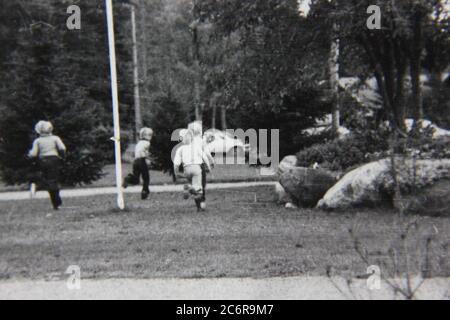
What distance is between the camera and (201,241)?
8.76m

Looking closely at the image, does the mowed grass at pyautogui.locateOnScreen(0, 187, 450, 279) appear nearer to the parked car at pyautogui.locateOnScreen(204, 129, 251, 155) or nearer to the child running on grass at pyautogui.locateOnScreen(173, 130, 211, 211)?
the child running on grass at pyautogui.locateOnScreen(173, 130, 211, 211)

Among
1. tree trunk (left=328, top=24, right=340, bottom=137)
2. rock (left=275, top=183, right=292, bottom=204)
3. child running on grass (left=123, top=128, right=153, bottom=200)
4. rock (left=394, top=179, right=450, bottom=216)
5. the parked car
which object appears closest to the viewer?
rock (left=394, top=179, right=450, bottom=216)

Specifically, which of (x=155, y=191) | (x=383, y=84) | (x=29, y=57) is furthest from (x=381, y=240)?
(x=29, y=57)

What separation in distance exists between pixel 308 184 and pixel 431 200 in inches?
95.5

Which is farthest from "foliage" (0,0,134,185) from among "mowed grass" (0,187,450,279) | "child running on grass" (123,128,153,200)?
"mowed grass" (0,187,450,279)

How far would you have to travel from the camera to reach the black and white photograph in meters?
6.41

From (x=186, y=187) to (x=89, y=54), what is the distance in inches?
1187

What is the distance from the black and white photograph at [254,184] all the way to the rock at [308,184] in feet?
0.08

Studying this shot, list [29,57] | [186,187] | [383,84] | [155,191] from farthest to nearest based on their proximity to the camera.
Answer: [29,57]
[383,84]
[155,191]
[186,187]

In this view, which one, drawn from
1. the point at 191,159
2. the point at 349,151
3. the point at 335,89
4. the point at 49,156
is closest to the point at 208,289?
the point at 191,159

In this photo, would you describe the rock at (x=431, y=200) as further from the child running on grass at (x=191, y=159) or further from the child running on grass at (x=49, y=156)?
the child running on grass at (x=49, y=156)

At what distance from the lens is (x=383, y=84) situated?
61.2 ft

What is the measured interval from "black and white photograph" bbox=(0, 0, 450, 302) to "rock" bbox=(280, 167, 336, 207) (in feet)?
0.08
